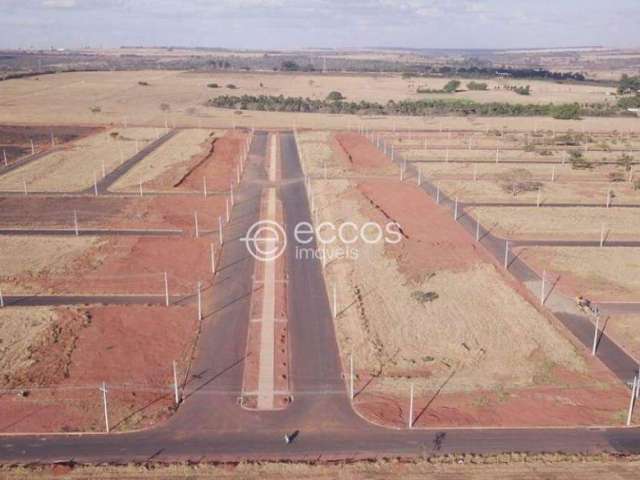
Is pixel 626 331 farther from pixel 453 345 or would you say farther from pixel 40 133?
pixel 40 133

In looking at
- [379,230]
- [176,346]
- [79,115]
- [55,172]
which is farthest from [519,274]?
[79,115]

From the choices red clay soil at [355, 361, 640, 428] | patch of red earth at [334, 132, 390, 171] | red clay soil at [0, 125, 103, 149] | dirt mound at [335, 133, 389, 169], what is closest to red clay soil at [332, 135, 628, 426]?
red clay soil at [355, 361, 640, 428]

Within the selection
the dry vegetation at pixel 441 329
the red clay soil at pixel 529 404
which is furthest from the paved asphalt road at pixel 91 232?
the red clay soil at pixel 529 404

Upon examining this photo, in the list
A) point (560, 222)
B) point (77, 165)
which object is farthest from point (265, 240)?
point (77, 165)

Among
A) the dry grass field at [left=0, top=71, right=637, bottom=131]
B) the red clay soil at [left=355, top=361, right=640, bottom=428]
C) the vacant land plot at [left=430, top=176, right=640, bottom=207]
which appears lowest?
the red clay soil at [left=355, top=361, right=640, bottom=428]

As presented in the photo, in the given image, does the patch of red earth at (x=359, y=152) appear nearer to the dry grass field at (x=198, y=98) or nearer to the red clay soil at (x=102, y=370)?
the dry grass field at (x=198, y=98)

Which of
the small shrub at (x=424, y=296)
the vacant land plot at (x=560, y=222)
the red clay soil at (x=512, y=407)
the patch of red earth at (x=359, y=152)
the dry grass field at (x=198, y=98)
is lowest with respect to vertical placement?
the red clay soil at (x=512, y=407)

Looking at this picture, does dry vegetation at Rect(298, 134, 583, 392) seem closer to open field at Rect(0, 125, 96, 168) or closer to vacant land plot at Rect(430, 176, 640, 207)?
vacant land plot at Rect(430, 176, 640, 207)
